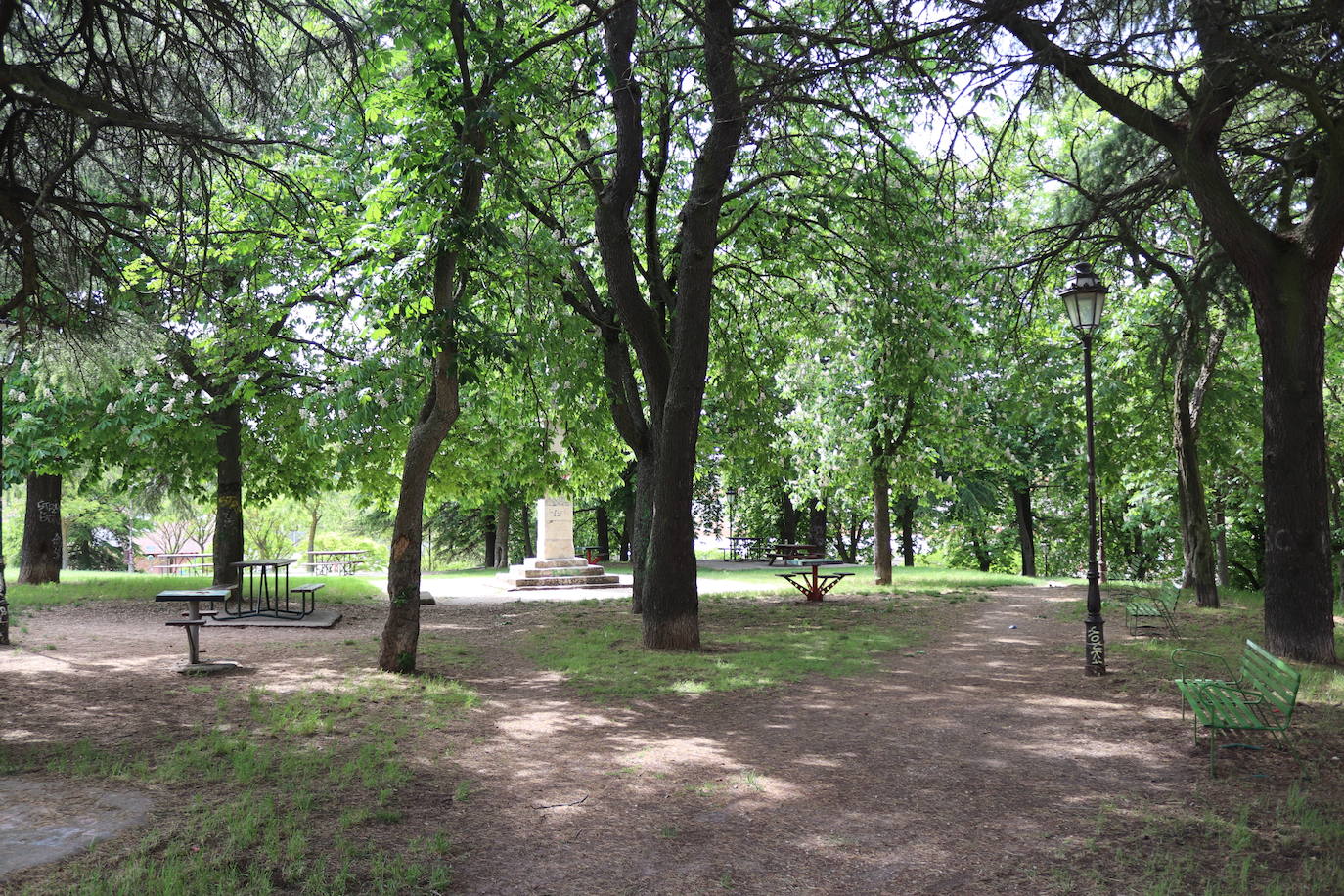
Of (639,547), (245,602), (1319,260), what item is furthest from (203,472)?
(1319,260)

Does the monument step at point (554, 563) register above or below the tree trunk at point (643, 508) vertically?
below

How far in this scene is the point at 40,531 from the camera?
64.1 ft

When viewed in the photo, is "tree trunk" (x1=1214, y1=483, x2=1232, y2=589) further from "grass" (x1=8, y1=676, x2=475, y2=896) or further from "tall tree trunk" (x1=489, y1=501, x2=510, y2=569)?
"grass" (x1=8, y1=676, x2=475, y2=896)

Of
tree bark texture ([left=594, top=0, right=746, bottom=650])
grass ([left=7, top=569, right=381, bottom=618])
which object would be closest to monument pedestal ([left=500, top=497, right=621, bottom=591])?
grass ([left=7, top=569, right=381, bottom=618])

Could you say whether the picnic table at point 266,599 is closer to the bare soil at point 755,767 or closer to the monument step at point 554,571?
the bare soil at point 755,767

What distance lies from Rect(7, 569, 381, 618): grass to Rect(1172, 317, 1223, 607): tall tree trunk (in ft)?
51.7

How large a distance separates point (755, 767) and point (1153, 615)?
298 inches

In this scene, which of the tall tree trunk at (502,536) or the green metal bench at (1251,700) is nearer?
the green metal bench at (1251,700)

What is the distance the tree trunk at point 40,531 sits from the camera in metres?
19.2

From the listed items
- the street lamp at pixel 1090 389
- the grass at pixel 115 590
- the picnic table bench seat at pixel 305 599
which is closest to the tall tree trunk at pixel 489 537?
the grass at pixel 115 590

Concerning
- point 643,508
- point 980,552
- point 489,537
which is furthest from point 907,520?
point 643,508

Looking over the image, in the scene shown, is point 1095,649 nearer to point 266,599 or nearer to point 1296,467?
point 1296,467

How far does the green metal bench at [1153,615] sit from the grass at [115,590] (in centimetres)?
1424

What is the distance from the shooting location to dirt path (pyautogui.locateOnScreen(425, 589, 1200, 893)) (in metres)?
4.86
